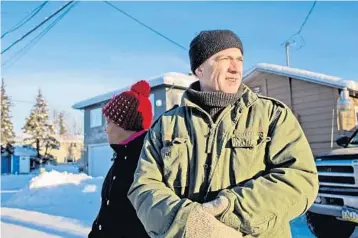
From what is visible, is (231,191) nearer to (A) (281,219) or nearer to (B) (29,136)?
(A) (281,219)

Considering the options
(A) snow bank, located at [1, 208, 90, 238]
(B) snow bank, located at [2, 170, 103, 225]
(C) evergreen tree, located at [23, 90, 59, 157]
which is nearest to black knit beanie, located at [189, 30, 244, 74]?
(A) snow bank, located at [1, 208, 90, 238]

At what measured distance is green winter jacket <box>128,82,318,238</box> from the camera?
133 centimetres

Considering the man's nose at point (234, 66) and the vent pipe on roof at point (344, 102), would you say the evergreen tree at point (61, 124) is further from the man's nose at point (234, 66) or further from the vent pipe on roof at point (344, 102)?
the man's nose at point (234, 66)

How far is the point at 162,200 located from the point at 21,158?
50.4 m

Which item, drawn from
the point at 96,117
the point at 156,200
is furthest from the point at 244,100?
the point at 96,117

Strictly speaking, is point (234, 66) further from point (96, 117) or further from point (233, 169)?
point (96, 117)

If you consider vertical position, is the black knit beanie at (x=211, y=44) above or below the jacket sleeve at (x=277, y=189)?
above

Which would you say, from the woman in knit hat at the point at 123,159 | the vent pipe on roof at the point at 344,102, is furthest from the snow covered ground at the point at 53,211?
the vent pipe on roof at the point at 344,102

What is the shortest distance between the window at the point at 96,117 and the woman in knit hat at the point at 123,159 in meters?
20.0

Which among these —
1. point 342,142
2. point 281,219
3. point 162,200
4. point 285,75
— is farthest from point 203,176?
point 285,75

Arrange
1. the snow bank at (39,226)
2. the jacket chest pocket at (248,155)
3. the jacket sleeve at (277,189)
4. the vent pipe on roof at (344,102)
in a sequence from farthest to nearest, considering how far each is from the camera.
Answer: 1. the vent pipe on roof at (344,102)
2. the snow bank at (39,226)
3. the jacket chest pocket at (248,155)
4. the jacket sleeve at (277,189)

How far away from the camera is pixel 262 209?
1.31m

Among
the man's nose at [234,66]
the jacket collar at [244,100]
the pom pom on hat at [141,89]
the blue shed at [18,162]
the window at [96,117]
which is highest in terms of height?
the window at [96,117]

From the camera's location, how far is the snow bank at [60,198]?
8.85 m
